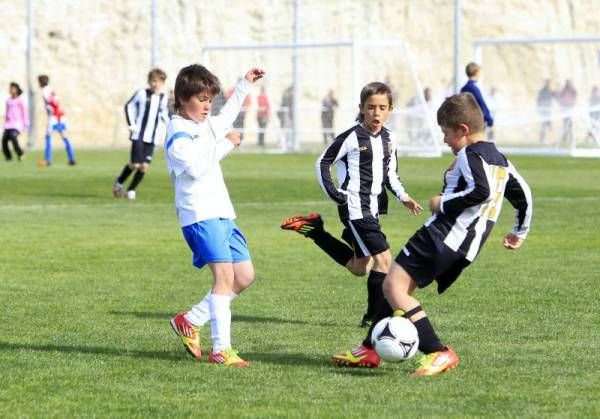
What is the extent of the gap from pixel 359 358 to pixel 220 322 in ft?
2.61

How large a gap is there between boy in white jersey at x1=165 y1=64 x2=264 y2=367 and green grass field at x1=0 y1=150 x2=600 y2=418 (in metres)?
0.23

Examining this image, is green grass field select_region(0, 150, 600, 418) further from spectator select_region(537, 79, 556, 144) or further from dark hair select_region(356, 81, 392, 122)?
A: spectator select_region(537, 79, 556, 144)

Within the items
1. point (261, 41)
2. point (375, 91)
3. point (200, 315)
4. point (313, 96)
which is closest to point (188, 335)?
point (200, 315)

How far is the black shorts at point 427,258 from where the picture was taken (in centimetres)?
761

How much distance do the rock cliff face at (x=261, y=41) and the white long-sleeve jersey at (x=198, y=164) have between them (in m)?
39.4

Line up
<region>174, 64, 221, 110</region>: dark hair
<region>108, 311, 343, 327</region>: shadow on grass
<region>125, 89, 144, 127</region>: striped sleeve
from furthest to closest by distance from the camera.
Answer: <region>125, 89, 144, 127</region>: striped sleeve
<region>108, 311, 343, 327</region>: shadow on grass
<region>174, 64, 221, 110</region>: dark hair

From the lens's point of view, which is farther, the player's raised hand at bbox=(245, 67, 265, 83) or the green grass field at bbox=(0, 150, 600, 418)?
the player's raised hand at bbox=(245, 67, 265, 83)

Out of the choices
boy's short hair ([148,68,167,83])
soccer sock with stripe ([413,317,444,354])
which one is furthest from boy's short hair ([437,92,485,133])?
boy's short hair ([148,68,167,83])

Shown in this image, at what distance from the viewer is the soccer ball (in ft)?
24.8

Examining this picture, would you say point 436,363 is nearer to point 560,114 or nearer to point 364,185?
point 364,185

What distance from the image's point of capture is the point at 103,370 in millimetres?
7750

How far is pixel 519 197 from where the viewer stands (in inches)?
307

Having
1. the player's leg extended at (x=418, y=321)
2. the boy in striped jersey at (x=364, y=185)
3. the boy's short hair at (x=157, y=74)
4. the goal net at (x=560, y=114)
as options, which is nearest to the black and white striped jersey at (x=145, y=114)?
the boy's short hair at (x=157, y=74)

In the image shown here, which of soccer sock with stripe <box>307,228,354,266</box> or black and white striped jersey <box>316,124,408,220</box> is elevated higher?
black and white striped jersey <box>316,124,408,220</box>
